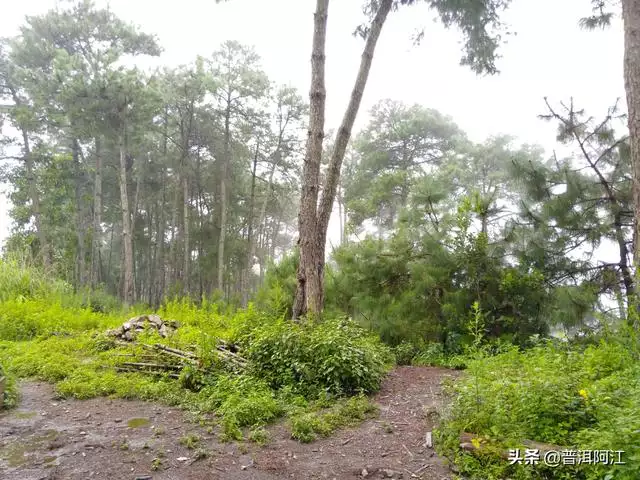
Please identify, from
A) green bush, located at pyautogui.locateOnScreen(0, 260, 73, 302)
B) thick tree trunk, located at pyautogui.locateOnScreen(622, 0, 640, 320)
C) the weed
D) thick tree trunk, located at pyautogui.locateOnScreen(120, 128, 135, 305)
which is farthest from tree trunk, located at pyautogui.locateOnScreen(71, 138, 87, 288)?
thick tree trunk, located at pyautogui.locateOnScreen(622, 0, 640, 320)

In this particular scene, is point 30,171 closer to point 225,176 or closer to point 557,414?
point 225,176

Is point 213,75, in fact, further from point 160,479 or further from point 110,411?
point 160,479

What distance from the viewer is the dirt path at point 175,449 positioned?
2.67 meters

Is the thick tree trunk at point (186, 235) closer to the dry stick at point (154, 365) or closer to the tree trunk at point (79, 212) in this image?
the tree trunk at point (79, 212)

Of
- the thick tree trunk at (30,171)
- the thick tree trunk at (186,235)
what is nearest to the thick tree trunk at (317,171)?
the thick tree trunk at (186,235)

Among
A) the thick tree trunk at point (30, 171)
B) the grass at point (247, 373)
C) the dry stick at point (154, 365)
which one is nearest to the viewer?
the grass at point (247, 373)

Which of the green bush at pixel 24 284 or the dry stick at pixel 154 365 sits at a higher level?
the green bush at pixel 24 284

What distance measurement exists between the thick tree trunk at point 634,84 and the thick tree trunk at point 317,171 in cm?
352

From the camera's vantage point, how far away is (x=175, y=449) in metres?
3.00

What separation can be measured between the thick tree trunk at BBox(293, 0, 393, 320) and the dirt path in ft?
7.57

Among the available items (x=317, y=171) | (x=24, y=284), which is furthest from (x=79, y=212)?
(x=317, y=171)

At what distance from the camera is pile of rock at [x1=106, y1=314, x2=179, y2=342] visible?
6421 millimetres

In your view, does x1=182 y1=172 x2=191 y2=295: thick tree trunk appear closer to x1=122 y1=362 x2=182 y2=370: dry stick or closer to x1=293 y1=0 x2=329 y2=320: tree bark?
x1=293 y1=0 x2=329 y2=320: tree bark

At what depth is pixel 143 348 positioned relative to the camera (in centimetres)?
545
